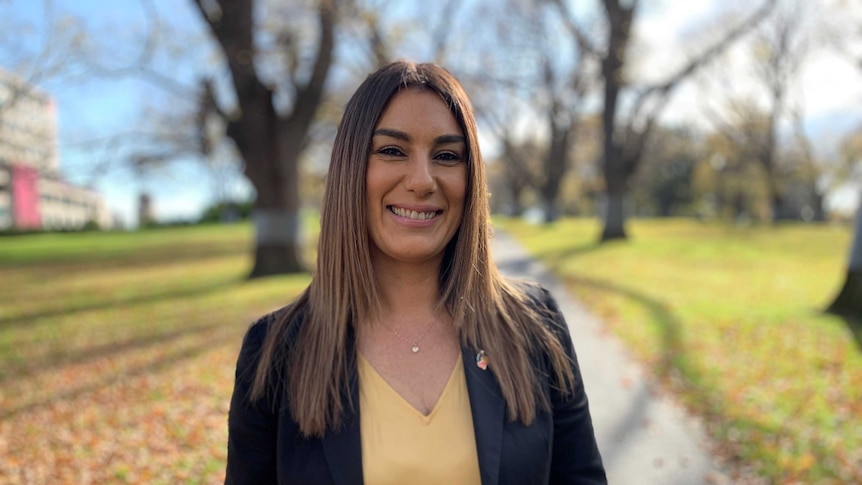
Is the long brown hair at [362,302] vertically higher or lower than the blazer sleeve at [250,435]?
higher

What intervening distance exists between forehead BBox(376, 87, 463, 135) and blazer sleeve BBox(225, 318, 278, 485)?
80 centimetres

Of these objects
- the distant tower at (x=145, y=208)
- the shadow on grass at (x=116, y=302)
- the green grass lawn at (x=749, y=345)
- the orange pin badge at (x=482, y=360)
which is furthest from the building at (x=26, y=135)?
the distant tower at (x=145, y=208)

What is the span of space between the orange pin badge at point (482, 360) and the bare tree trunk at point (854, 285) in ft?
30.0

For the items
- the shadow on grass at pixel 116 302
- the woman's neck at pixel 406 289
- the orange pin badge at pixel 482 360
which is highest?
the woman's neck at pixel 406 289

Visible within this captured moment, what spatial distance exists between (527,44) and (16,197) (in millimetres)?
45243

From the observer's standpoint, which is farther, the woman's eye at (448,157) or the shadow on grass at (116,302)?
the shadow on grass at (116,302)

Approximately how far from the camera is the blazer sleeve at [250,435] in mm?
1724

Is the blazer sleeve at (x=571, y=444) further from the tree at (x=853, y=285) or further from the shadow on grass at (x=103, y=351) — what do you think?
the tree at (x=853, y=285)

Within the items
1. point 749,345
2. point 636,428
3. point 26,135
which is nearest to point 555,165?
point 26,135

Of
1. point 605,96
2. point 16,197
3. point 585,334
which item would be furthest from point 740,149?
point 16,197

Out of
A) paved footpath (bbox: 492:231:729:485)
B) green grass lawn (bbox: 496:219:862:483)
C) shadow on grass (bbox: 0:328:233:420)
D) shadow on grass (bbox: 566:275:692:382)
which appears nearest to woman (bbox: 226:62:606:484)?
paved footpath (bbox: 492:231:729:485)

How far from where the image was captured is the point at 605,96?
20500mm

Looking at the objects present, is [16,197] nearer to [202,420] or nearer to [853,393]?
[202,420]

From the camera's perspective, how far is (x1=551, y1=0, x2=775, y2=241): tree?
741 inches
